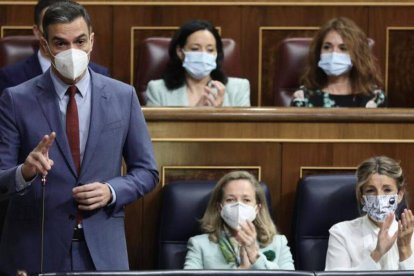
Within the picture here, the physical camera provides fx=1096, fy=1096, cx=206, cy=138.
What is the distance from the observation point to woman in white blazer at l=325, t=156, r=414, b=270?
2145 millimetres

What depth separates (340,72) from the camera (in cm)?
269

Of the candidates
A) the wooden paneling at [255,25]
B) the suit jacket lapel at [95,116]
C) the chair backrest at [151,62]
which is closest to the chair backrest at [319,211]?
the suit jacket lapel at [95,116]

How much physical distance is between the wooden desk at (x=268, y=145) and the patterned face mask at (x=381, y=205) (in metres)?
0.17

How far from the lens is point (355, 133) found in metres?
2.32

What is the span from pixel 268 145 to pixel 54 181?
25.4 inches

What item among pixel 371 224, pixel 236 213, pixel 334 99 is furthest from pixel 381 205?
pixel 334 99

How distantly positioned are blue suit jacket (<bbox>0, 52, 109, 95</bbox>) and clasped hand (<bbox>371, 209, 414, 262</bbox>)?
715 millimetres

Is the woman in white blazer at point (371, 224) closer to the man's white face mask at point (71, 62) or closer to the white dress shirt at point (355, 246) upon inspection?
the white dress shirt at point (355, 246)

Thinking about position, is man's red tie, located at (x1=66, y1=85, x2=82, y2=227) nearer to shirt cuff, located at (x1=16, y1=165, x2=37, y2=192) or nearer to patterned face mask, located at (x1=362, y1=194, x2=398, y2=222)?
shirt cuff, located at (x1=16, y1=165, x2=37, y2=192)

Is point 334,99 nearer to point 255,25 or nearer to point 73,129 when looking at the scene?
point 255,25

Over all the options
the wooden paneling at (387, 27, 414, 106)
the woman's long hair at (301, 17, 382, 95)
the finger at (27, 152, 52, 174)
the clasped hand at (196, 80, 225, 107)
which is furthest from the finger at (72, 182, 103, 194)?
the wooden paneling at (387, 27, 414, 106)

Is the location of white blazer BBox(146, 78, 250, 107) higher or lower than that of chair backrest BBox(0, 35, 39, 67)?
lower

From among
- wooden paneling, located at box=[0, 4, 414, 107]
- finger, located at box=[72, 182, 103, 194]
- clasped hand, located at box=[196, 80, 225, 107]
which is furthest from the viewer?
wooden paneling, located at box=[0, 4, 414, 107]

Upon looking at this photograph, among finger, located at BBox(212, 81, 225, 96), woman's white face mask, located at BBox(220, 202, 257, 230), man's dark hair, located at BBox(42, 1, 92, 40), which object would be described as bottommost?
woman's white face mask, located at BBox(220, 202, 257, 230)
